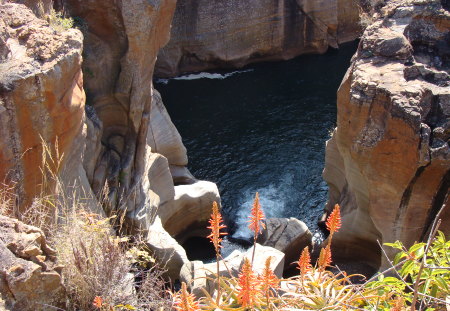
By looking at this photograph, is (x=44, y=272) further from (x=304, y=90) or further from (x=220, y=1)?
(x=220, y=1)

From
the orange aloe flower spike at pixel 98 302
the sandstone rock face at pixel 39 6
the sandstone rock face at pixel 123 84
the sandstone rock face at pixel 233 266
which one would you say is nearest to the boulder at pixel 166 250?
the sandstone rock face at pixel 123 84

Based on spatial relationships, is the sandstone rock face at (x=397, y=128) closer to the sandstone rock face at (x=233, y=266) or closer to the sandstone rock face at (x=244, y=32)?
the sandstone rock face at (x=233, y=266)

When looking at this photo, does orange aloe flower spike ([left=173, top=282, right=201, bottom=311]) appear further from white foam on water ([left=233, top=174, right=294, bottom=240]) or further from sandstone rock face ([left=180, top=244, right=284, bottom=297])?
white foam on water ([left=233, top=174, right=294, bottom=240])

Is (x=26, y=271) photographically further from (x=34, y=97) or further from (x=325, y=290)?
(x=34, y=97)

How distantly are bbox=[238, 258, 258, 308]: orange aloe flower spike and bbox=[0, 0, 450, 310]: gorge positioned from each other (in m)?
1.75

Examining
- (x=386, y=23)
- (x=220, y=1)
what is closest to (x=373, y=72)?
(x=386, y=23)

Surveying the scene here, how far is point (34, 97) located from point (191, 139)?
1271 centimetres

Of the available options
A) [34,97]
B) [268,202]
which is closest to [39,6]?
[34,97]

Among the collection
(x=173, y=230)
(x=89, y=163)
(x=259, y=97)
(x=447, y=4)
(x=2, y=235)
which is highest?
(x=447, y=4)

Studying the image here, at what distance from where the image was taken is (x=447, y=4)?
12391 mm

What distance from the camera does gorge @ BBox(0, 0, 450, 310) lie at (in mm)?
7316

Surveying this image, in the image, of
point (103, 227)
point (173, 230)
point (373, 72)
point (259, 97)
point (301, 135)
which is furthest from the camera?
point (259, 97)

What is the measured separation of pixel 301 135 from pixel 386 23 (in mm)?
7694

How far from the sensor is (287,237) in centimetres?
1337
